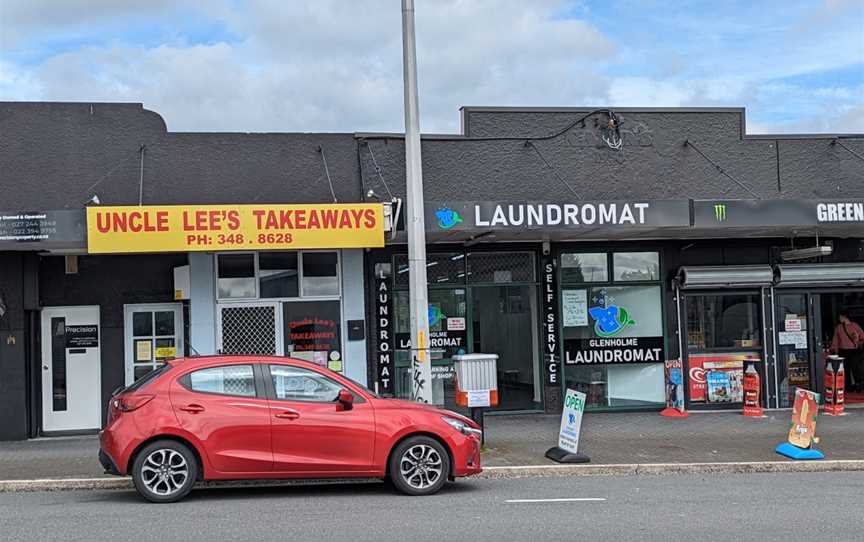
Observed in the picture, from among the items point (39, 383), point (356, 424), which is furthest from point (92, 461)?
point (356, 424)

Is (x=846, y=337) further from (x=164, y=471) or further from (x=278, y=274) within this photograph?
(x=164, y=471)

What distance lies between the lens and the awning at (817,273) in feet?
56.2

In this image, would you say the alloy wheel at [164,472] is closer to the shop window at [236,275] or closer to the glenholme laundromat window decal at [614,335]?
the shop window at [236,275]

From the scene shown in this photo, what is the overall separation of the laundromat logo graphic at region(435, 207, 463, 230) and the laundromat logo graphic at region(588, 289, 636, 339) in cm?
399

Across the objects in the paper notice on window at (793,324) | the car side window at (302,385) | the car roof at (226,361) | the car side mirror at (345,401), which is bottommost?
the car side mirror at (345,401)

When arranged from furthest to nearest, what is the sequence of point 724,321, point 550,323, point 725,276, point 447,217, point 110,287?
point 724,321 → point 725,276 → point 550,323 → point 110,287 → point 447,217

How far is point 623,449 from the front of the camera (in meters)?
13.3

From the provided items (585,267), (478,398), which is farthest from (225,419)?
(585,267)

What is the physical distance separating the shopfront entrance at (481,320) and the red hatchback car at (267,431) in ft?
20.1

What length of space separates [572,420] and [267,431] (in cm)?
426

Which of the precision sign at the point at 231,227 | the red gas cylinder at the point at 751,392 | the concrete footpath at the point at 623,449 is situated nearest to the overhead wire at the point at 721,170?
the red gas cylinder at the point at 751,392

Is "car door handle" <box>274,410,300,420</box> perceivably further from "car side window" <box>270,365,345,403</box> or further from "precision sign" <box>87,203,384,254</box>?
"precision sign" <box>87,203,384,254</box>

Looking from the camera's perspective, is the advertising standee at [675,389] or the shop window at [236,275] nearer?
the shop window at [236,275]

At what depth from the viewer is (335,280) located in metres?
16.0
